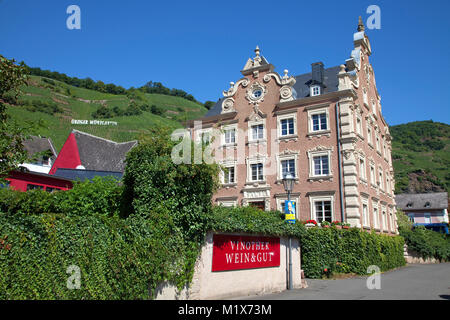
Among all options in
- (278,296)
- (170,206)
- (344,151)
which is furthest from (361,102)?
(170,206)

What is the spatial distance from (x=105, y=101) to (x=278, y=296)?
13926cm

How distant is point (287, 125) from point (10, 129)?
21052 mm

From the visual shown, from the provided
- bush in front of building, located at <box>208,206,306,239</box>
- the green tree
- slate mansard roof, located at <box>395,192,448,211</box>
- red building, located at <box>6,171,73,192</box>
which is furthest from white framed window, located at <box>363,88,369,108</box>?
slate mansard roof, located at <box>395,192,448,211</box>

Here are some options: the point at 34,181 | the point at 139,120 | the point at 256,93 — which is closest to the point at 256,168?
the point at 256,93

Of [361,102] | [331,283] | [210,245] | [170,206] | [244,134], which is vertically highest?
[361,102]

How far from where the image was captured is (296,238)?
52.6 feet

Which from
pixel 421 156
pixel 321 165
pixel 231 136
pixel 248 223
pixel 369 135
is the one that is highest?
pixel 421 156

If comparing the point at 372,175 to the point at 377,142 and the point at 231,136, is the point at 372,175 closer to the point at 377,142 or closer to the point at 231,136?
the point at 377,142

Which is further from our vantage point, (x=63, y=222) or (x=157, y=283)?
(x=157, y=283)

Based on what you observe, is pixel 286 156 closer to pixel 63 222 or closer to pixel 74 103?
pixel 63 222

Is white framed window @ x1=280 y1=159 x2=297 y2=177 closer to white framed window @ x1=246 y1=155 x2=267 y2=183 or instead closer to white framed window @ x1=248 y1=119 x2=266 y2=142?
white framed window @ x1=246 y1=155 x2=267 y2=183

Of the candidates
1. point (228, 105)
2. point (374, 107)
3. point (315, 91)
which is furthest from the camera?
point (374, 107)

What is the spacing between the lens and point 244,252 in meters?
12.9

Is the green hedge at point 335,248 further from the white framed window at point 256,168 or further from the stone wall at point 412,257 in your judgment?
the stone wall at point 412,257
